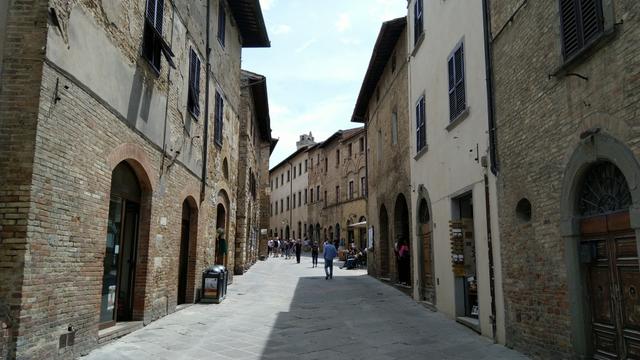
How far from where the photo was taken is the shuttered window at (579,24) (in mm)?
5328

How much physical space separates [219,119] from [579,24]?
36.4 feet

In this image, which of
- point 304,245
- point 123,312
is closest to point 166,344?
point 123,312

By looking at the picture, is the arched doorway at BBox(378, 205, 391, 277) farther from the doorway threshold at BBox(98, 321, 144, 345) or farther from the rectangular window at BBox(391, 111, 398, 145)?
the doorway threshold at BBox(98, 321, 144, 345)

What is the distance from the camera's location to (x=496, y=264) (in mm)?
8258

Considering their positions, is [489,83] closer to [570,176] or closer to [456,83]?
[456,83]

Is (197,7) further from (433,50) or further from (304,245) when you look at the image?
(304,245)

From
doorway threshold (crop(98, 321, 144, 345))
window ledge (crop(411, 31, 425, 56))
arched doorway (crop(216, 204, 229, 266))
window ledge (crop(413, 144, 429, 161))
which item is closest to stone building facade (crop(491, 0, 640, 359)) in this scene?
window ledge (crop(413, 144, 429, 161))

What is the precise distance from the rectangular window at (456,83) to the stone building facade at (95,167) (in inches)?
226

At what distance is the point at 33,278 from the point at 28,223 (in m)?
0.62

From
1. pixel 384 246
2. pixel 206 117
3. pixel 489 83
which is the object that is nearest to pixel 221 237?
pixel 206 117

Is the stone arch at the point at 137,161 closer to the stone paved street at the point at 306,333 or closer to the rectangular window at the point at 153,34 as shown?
the rectangular window at the point at 153,34

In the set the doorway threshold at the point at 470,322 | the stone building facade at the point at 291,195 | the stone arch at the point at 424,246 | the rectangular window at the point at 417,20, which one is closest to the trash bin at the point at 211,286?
the stone arch at the point at 424,246

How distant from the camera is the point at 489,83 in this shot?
8383mm

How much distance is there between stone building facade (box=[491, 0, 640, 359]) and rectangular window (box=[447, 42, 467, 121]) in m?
1.91
